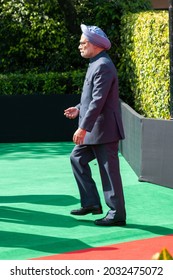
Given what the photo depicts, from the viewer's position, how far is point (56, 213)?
8422 millimetres

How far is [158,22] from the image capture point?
504 inches

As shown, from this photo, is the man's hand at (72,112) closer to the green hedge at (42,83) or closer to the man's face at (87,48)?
the man's face at (87,48)

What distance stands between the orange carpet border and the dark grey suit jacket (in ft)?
3.52

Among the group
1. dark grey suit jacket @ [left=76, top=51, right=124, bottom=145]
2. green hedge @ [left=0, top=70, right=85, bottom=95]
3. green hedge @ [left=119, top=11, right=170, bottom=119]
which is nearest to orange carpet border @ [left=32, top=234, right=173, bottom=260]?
dark grey suit jacket @ [left=76, top=51, right=124, bottom=145]

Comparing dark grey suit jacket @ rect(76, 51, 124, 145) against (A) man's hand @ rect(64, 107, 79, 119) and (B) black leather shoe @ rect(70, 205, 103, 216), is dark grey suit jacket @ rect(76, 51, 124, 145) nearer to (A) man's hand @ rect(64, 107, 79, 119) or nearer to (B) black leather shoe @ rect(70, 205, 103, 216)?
(A) man's hand @ rect(64, 107, 79, 119)

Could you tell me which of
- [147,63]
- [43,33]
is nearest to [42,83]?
[43,33]

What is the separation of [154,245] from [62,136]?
33.0 ft

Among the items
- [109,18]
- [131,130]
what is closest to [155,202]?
[131,130]

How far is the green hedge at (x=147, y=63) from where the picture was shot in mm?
12336

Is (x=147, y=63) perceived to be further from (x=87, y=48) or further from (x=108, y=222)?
(x=108, y=222)

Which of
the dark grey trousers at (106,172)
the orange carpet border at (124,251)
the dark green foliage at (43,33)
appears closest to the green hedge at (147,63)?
the dark green foliage at (43,33)

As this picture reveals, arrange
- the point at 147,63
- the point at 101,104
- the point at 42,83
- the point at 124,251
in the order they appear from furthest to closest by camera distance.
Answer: the point at 42,83, the point at 147,63, the point at 101,104, the point at 124,251

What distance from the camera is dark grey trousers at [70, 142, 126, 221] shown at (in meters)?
7.45

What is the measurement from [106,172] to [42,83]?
1024 cm
